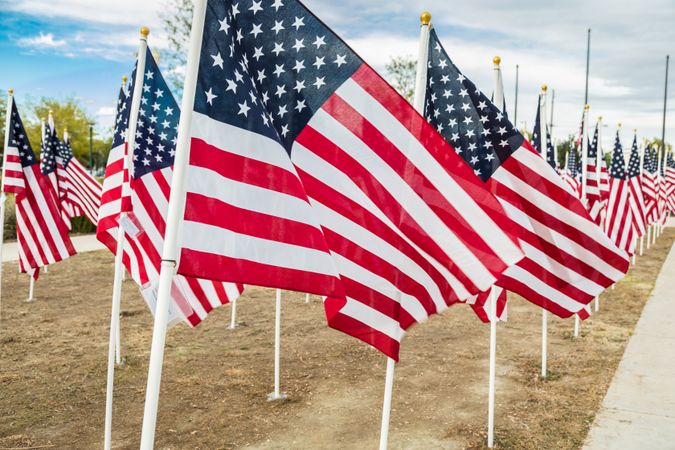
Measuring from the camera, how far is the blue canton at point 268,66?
10.2 ft

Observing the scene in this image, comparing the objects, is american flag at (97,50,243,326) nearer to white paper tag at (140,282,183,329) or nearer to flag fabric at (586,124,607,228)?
white paper tag at (140,282,183,329)

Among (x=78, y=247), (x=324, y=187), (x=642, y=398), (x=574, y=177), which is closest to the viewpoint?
(x=324, y=187)

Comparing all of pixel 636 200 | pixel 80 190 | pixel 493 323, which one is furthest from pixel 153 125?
pixel 636 200

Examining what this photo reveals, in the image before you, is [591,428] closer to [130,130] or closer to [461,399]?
[461,399]

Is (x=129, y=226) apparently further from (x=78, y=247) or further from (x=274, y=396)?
(x=78, y=247)

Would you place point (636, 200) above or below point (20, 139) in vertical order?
below

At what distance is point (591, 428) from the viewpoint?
20.2ft

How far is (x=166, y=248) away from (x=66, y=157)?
42.0 feet

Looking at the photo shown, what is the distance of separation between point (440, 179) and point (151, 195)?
2623 millimetres

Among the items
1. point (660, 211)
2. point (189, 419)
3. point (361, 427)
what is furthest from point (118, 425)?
point (660, 211)

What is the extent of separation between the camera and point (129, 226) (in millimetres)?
4859

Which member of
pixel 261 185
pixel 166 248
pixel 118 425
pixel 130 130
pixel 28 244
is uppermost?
pixel 130 130

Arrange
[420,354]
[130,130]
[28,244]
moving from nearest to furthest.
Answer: [130,130]
[420,354]
[28,244]

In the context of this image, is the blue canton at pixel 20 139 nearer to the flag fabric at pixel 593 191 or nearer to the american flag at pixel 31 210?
the american flag at pixel 31 210
